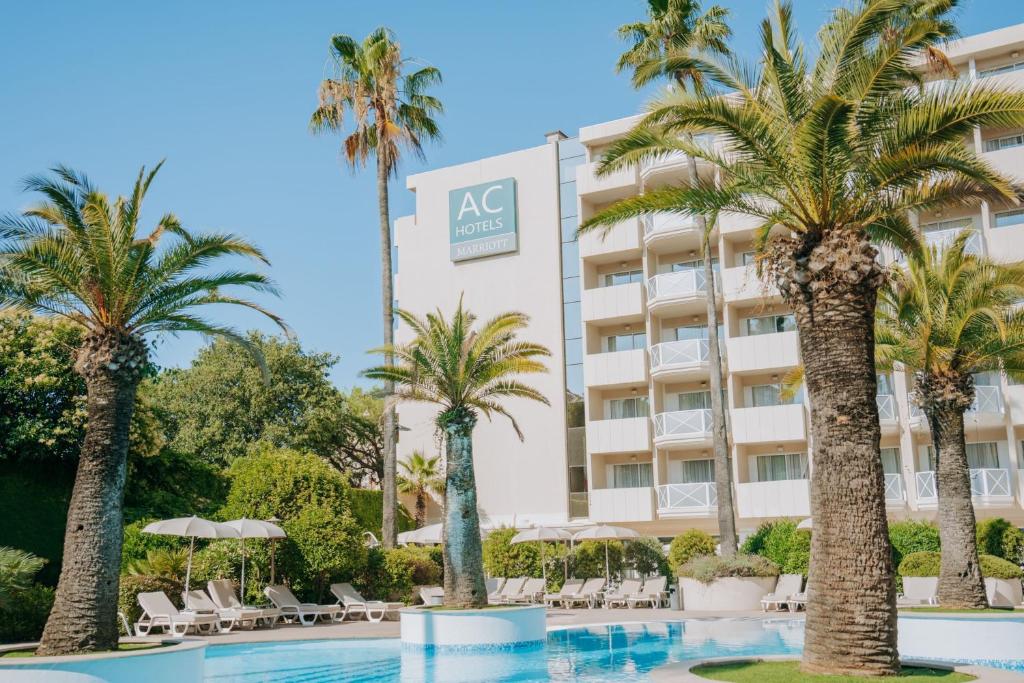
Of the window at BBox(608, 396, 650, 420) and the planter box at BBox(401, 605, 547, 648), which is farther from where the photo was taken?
the window at BBox(608, 396, 650, 420)

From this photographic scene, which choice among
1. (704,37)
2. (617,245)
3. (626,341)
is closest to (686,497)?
(626,341)

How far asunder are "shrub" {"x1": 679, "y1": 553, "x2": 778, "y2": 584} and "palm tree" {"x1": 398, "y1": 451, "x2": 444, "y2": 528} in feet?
43.1

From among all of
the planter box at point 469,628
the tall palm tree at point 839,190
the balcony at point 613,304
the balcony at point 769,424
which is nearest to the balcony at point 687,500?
the balcony at point 769,424

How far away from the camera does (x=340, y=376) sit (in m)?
44.4

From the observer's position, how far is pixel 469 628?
1805 centimetres

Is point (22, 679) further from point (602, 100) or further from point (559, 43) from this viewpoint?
point (602, 100)

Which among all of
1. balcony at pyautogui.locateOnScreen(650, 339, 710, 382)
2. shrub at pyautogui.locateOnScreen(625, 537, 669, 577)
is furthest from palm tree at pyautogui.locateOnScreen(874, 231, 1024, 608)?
shrub at pyautogui.locateOnScreen(625, 537, 669, 577)

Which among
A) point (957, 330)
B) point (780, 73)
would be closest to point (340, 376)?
point (957, 330)

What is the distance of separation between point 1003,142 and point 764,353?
10.5m

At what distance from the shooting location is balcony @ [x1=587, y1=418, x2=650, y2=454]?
33781mm

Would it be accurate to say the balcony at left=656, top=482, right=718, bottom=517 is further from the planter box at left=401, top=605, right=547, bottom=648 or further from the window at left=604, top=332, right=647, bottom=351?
the planter box at left=401, top=605, right=547, bottom=648

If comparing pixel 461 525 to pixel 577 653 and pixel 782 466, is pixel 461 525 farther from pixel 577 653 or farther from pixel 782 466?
pixel 782 466

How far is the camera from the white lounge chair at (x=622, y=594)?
27766 mm

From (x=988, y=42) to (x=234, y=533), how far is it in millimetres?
27675
